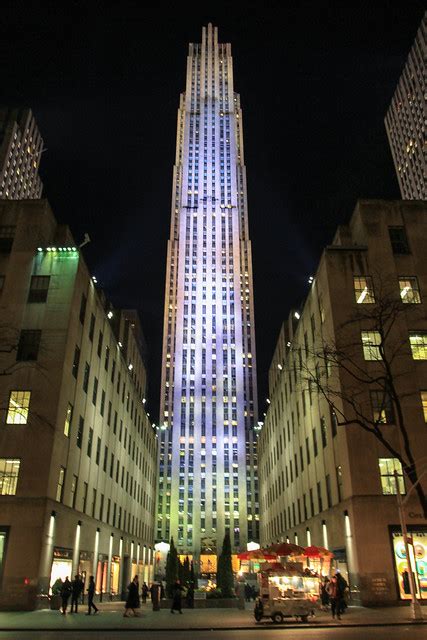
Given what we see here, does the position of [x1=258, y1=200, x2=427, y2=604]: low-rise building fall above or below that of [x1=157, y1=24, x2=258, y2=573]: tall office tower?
below

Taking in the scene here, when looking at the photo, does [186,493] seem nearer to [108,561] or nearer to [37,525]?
[108,561]

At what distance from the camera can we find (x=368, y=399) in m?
34.0

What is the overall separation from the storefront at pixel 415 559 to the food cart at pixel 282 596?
23.3ft

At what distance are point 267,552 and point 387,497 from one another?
837cm

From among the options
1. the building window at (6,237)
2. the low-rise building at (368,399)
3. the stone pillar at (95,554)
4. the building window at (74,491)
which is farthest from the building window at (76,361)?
the low-rise building at (368,399)

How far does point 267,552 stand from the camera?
3247cm

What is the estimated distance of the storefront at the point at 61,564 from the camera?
3152 cm

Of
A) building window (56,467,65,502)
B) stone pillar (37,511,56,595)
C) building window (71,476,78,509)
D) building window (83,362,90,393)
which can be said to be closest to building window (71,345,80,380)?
building window (83,362,90,393)

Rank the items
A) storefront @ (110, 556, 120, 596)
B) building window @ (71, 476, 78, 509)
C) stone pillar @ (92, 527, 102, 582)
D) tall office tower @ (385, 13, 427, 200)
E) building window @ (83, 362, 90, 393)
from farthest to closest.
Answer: tall office tower @ (385, 13, 427, 200)
storefront @ (110, 556, 120, 596)
stone pillar @ (92, 527, 102, 582)
building window @ (83, 362, 90, 393)
building window @ (71, 476, 78, 509)

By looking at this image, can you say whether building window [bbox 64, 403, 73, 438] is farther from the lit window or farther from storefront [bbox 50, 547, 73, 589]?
the lit window

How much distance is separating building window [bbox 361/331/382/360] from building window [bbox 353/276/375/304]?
8.48ft

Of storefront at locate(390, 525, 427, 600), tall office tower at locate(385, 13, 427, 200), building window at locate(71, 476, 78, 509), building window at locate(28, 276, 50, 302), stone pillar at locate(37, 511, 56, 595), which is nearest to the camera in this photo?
stone pillar at locate(37, 511, 56, 595)

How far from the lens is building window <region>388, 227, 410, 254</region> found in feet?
128

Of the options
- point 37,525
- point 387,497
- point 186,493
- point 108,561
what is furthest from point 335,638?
point 186,493
